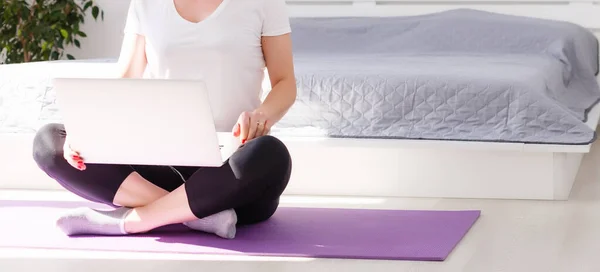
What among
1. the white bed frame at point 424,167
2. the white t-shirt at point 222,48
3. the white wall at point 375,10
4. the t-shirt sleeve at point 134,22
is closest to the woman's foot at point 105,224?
the white t-shirt at point 222,48

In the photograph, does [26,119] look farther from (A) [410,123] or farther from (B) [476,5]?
(B) [476,5]

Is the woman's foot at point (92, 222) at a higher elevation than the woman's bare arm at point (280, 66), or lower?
lower

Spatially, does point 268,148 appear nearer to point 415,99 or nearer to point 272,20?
point 272,20

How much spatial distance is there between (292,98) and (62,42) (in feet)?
9.74

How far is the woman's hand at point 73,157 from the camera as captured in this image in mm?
2309

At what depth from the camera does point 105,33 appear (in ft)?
17.1

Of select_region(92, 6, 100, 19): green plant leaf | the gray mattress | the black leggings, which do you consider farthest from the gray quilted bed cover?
select_region(92, 6, 100, 19): green plant leaf

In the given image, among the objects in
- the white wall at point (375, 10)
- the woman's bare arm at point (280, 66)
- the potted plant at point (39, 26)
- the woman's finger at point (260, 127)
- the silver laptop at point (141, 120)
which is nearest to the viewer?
the silver laptop at point (141, 120)

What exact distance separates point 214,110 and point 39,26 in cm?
282

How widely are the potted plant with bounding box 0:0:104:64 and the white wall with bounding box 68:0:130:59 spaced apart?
0.04 m

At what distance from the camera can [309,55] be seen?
160 inches

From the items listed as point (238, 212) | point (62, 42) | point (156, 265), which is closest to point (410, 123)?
point (238, 212)

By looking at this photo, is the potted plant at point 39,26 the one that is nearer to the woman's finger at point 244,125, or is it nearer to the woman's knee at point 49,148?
the woman's knee at point 49,148

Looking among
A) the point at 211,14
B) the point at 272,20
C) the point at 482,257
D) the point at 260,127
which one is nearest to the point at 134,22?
the point at 211,14
